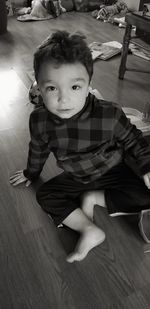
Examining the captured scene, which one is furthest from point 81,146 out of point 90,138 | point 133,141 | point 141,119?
point 141,119

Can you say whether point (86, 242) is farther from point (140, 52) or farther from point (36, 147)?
point (140, 52)

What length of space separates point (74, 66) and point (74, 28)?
2.21 m

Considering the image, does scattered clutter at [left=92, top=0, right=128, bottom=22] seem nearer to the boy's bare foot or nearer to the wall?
the wall

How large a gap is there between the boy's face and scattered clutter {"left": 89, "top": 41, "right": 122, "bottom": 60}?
59.0 inches

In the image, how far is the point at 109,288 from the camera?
86 cm

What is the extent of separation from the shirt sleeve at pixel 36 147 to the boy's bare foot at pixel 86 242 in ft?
0.97

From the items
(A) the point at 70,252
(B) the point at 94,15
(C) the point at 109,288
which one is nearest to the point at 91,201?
(A) the point at 70,252

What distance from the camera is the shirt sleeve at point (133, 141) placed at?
2.89ft

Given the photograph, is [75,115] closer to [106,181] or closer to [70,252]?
[106,181]

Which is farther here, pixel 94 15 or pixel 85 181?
pixel 94 15

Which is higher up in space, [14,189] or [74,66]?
[74,66]

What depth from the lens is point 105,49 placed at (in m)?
2.28

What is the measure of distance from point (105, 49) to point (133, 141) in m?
1.59

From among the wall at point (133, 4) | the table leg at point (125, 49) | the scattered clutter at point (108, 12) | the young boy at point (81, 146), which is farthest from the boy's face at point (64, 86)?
the wall at point (133, 4)
